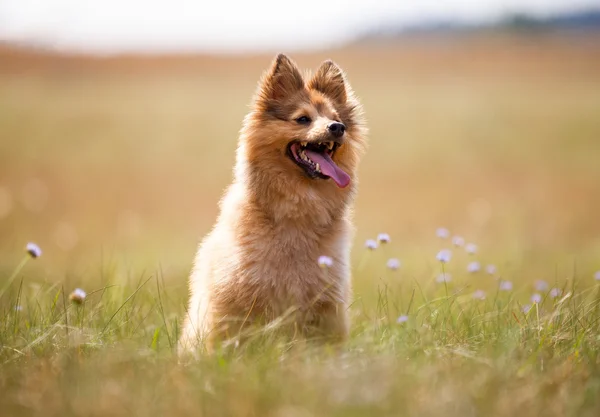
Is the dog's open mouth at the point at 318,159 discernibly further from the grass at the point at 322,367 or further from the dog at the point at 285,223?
the grass at the point at 322,367

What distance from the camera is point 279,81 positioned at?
501 cm

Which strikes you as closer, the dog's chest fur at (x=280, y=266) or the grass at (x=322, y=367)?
the grass at (x=322, y=367)

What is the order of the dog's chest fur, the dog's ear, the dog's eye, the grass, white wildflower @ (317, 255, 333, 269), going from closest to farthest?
the grass < white wildflower @ (317, 255, 333, 269) < the dog's chest fur < the dog's eye < the dog's ear

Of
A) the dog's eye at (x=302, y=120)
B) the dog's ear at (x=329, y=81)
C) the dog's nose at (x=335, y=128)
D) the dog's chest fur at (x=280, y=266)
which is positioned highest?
the dog's ear at (x=329, y=81)

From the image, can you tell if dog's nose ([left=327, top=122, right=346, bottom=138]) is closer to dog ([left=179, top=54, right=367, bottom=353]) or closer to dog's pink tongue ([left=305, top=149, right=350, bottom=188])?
dog ([left=179, top=54, right=367, bottom=353])

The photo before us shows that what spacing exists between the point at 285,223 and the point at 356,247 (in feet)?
8.42

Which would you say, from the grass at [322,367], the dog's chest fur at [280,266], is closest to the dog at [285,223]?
the dog's chest fur at [280,266]

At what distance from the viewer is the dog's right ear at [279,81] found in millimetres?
4957

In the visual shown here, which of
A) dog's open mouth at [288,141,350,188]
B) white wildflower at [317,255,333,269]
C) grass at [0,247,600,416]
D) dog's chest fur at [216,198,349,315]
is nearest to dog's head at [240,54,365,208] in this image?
dog's open mouth at [288,141,350,188]

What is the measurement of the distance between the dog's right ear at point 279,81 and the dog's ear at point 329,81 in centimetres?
22

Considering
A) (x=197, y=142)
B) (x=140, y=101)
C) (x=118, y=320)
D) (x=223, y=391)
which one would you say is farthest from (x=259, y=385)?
(x=140, y=101)

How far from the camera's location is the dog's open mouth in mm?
4650

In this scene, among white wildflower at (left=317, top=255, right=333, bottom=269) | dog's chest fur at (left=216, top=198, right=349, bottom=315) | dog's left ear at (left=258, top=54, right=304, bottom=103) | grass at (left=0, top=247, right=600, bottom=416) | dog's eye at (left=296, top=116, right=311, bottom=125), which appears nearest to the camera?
grass at (left=0, top=247, right=600, bottom=416)

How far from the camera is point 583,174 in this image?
10.7 metres
